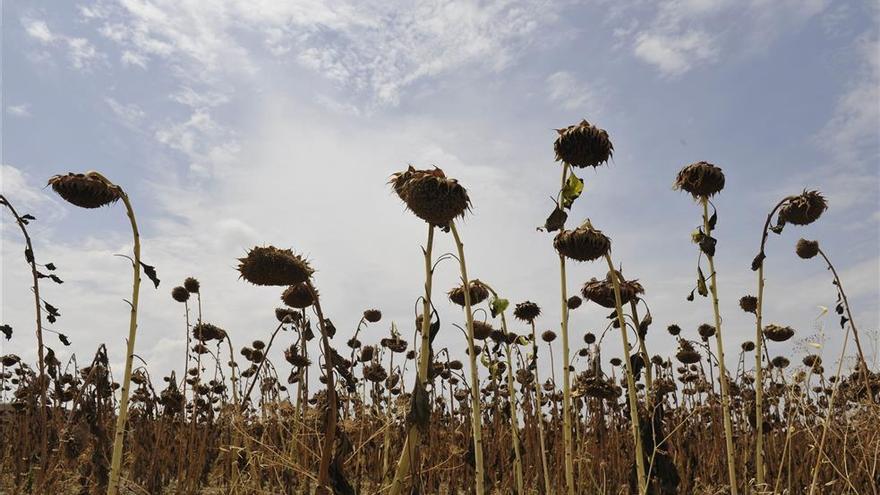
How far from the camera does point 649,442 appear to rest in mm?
4207

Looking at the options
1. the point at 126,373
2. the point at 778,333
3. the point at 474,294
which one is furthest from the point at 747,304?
the point at 126,373

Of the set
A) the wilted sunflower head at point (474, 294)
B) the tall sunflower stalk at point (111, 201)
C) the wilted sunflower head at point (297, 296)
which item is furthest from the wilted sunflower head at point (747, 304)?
the tall sunflower stalk at point (111, 201)

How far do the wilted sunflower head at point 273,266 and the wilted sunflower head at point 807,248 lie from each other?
4882mm

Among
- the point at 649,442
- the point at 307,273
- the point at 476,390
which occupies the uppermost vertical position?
the point at 307,273

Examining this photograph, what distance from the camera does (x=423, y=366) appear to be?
2.48 m

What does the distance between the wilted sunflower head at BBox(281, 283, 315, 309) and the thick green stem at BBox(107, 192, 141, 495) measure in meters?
0.88

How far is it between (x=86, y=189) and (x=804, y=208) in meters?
4.80

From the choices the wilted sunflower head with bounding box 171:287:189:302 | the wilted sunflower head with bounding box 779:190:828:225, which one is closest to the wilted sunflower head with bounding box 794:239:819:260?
the wilted sunflower head with bounding box 779:190:828:225

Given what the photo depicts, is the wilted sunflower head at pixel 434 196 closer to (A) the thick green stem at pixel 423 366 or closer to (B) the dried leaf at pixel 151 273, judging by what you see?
(A) the thick green stem at pixel 423 366

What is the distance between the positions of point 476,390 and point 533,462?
511 centimetres

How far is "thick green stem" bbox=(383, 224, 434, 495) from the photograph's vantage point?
2.37 meters

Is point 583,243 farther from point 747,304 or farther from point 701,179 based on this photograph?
point 747,304

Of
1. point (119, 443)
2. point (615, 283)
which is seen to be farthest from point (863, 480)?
point (119, 443)

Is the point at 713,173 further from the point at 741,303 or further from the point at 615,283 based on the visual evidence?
the point at 741,303
